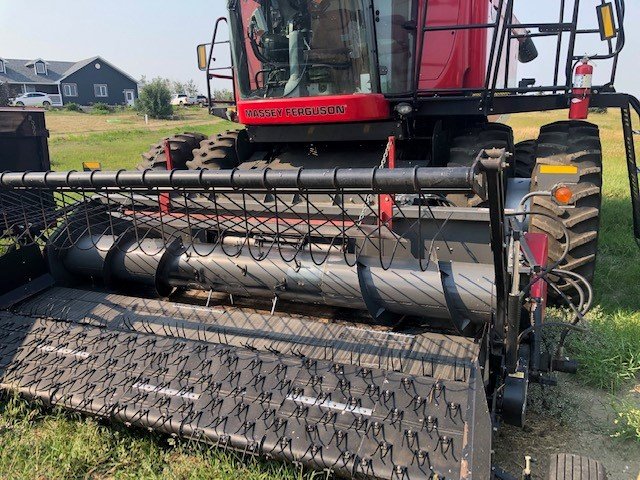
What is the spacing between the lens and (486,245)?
2.64 meters

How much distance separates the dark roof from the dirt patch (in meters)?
49.2

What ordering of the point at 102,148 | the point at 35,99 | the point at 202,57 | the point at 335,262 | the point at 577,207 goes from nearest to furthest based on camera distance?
the point at 335,262 < the point at 577,207 < the point at 202,57 < the point at 102,148 < the point at 35,99

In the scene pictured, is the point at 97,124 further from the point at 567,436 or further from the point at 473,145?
the point at 567,436

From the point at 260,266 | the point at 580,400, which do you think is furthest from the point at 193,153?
the point at 580,400

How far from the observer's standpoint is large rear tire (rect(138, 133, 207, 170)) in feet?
14.9

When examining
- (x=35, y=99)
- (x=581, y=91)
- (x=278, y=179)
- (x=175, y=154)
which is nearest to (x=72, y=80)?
(x=35, y=99)

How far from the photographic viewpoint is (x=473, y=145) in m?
3.56

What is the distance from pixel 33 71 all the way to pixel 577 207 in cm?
5101

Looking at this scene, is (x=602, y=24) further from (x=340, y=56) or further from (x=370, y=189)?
(x=370, y=189)

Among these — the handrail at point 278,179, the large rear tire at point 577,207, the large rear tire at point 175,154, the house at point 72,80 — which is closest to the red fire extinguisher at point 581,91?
the large rear tire at point 577,207

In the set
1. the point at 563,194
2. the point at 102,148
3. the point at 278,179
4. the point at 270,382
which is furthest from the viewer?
the point at 102,148

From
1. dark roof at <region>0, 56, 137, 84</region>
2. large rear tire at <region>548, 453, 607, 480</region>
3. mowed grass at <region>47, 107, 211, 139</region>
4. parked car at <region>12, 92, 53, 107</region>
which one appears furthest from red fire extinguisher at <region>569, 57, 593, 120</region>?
dark roof at <region>0, 56, 137, 84</region>

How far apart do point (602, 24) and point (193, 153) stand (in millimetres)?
3144

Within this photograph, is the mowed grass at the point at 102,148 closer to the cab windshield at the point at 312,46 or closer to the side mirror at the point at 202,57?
the side mirror at the point at 202,57
